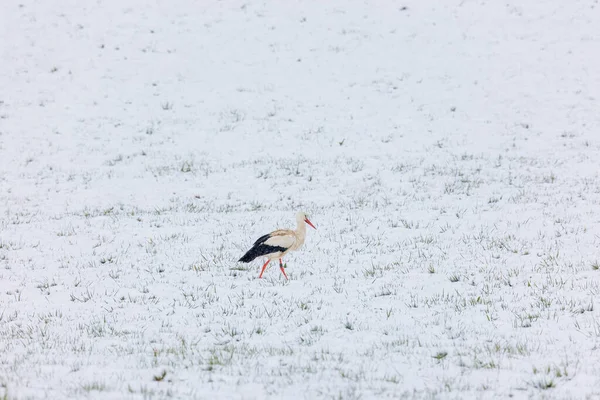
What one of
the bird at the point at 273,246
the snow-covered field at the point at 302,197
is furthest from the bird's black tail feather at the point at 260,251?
the snow-covered field at the point at 302,197

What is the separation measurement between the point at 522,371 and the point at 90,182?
1437cm

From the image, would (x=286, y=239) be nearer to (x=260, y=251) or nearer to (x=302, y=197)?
(x=260, y=251)

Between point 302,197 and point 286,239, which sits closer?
point 286,239

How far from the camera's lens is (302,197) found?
15320mm

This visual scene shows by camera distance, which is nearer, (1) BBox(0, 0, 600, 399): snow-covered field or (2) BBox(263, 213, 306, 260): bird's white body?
(1) BBox(0, 0, 600, 399): snow-covered field

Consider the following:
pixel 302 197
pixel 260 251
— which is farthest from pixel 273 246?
pixel 302 197

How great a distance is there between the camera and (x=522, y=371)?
18.1 ft


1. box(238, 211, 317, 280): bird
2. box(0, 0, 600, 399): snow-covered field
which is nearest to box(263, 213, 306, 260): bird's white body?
box(238, 211, 317, 280): bird

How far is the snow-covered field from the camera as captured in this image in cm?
599

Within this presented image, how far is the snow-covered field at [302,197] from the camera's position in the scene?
236 inches

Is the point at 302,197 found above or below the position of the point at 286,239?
below

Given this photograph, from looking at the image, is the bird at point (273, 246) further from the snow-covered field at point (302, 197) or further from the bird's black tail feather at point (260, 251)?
the snow-covered field at point (302, 197)

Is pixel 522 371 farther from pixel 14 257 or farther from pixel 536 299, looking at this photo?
pixel 14 257

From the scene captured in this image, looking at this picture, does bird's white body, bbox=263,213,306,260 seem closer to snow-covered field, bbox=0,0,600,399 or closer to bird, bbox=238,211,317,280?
bird, bbox=238,211,317,280
